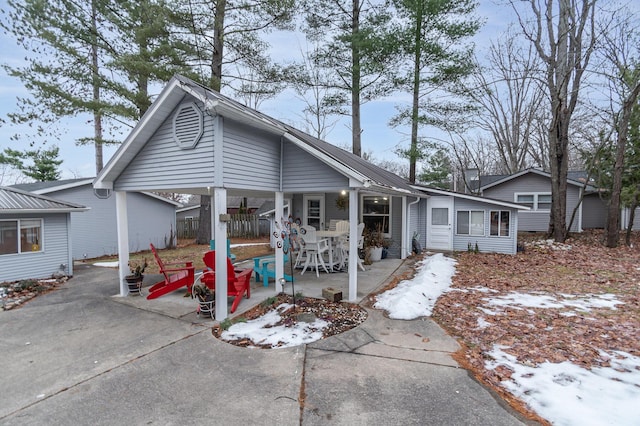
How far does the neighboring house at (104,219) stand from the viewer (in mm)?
12258

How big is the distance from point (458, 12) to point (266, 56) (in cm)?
882

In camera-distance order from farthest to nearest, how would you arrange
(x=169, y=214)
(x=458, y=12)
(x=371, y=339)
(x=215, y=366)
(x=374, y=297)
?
(x=169, y=214) → (x=458, y=12) → (x=374, y=297) → (x=371, y=339) → (x=215, y=366)

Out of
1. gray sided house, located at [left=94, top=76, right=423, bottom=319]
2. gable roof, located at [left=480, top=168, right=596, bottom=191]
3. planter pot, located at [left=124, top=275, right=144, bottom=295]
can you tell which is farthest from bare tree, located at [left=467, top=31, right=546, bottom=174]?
planter pot, located at [left=124, top=275, right=144, bottom=295]

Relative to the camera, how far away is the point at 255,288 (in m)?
6.95

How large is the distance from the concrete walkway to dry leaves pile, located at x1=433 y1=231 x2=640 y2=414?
453 millimetres

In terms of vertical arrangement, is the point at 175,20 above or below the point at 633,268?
above

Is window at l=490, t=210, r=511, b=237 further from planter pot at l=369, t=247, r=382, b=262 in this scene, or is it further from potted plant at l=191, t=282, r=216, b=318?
potted plant at l=191, t=282, r=216, b=318

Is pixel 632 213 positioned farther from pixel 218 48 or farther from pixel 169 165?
pixel 218 48

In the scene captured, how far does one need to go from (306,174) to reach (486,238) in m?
9.19

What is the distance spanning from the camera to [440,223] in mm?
12742

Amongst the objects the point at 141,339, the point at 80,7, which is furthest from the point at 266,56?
the point at 141,339

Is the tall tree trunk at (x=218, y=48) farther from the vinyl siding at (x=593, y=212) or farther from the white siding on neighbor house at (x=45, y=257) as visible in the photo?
the vinyl siding at (x=593, y=212)

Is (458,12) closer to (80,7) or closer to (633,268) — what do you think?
(633,268)

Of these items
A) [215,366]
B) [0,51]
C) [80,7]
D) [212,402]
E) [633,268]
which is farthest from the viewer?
[80,7]
